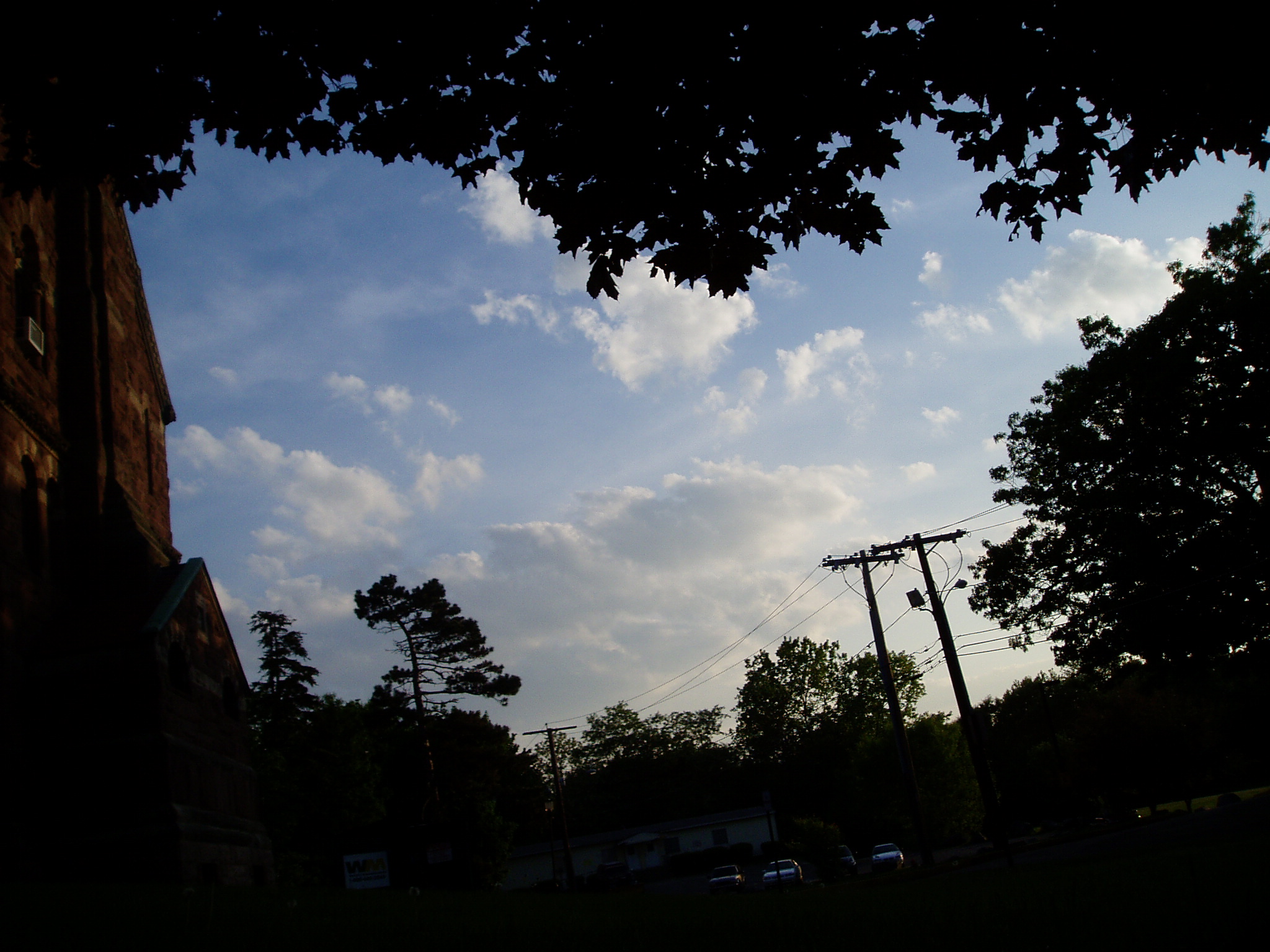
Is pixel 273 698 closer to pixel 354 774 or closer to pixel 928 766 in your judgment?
pixel 354 774

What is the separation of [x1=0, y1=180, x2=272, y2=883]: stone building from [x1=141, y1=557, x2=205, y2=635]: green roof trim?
4 cm

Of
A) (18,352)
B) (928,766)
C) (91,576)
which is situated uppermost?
(18,352)

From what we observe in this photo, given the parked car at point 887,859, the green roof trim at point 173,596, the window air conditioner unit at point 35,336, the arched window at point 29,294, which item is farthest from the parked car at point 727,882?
the arched window at point 29,294

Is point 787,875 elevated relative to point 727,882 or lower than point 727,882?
elevated

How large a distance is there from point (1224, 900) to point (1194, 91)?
6112 mm

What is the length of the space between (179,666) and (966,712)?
63.7 ft

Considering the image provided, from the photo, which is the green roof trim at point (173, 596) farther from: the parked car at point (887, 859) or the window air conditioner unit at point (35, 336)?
the parked car at point (887, 859)

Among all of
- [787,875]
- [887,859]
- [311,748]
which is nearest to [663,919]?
[787,875]

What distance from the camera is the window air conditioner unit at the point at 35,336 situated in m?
16.7

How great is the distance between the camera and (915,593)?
1080 inches

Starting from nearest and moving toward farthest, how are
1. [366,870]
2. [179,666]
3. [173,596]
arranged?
1. [179,666]
2. [173,596]
3. [366,870]

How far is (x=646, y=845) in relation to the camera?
75.4 metres

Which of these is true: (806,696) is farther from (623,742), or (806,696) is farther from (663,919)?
(663,919)

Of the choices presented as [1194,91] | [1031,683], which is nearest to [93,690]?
[1194,91]
